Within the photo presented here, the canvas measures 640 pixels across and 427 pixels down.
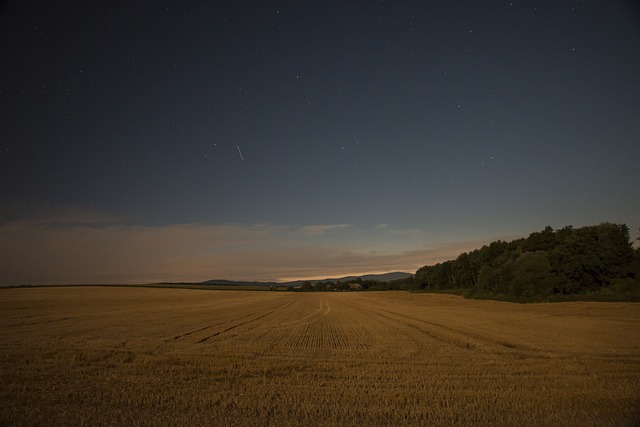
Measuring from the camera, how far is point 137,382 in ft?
31.0

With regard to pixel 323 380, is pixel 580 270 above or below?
above

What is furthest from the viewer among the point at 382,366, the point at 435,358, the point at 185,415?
the point at 435,358

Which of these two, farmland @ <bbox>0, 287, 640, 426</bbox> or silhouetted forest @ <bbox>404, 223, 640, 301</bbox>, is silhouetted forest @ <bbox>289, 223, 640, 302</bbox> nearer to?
silhouetted forest @ <bbox>404, 223, 640, 301</bbox>

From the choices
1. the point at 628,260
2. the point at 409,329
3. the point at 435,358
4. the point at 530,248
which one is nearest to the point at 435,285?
the point at 530,248

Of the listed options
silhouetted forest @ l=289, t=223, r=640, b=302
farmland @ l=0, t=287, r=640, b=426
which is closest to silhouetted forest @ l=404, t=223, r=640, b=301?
silhouetted forest @ l=289, t=223, r=640, b=302

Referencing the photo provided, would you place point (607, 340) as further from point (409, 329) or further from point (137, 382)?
point (137, 382)

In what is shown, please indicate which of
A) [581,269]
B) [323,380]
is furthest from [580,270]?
[323,380]

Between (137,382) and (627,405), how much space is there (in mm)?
10788

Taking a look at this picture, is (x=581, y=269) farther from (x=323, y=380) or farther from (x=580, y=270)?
(x=323, y=380)

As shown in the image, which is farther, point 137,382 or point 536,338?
point 536,338

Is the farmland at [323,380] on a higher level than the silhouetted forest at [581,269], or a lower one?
lower

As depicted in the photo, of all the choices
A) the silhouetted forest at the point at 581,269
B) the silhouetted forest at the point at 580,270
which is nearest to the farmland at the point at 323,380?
the silhouetted forest at the point at 580,270

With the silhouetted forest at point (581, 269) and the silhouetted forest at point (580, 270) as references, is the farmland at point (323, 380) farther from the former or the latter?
the silhouetted forest at point (581, 269)

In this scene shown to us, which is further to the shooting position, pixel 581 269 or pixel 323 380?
pixel 581 269
